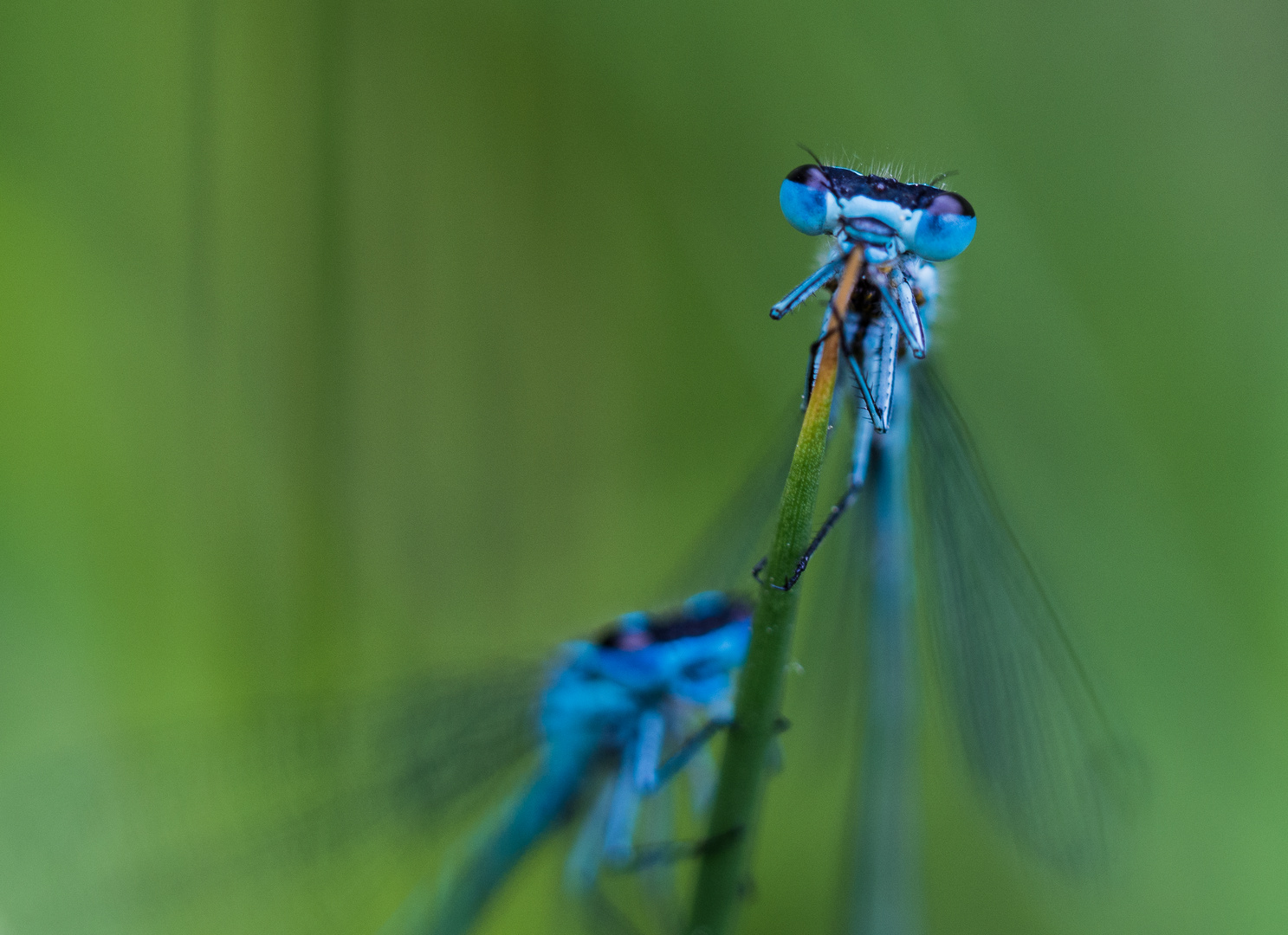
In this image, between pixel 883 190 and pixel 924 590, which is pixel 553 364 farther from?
pixel 883 190

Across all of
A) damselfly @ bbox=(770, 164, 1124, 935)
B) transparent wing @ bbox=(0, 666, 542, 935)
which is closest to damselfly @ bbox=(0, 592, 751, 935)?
transparent wing @ bbox=(0, 666, 542, 935)

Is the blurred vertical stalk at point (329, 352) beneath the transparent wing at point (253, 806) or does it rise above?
above

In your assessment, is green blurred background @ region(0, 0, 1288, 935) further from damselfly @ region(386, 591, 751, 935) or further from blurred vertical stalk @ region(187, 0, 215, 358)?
damselfly @ region(386, 591, 751, 935)

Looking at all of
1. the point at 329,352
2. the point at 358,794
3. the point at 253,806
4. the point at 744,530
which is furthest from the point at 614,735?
the point at 329,352

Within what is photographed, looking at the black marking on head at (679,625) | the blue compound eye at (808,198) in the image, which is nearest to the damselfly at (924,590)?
the blue compound eye at (808,198)

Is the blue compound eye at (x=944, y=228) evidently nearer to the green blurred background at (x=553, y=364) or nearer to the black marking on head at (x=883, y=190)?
Answer: the black marking on head at (x=883, y=190)

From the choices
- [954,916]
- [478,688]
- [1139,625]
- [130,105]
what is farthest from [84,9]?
[954,916]

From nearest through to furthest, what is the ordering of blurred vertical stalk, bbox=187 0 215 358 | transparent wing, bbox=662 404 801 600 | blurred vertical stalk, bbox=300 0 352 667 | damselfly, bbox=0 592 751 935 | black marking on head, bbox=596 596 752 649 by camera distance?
transparent wing, bbox=662 404 801 600, black marking on head, bbox=596 596 752 649, damselfly, bbox=0 592 751 935, blurred vertical stalk, bbox=187 0 215 358, blurred vertical stalk, bbox=300 0 352 667
